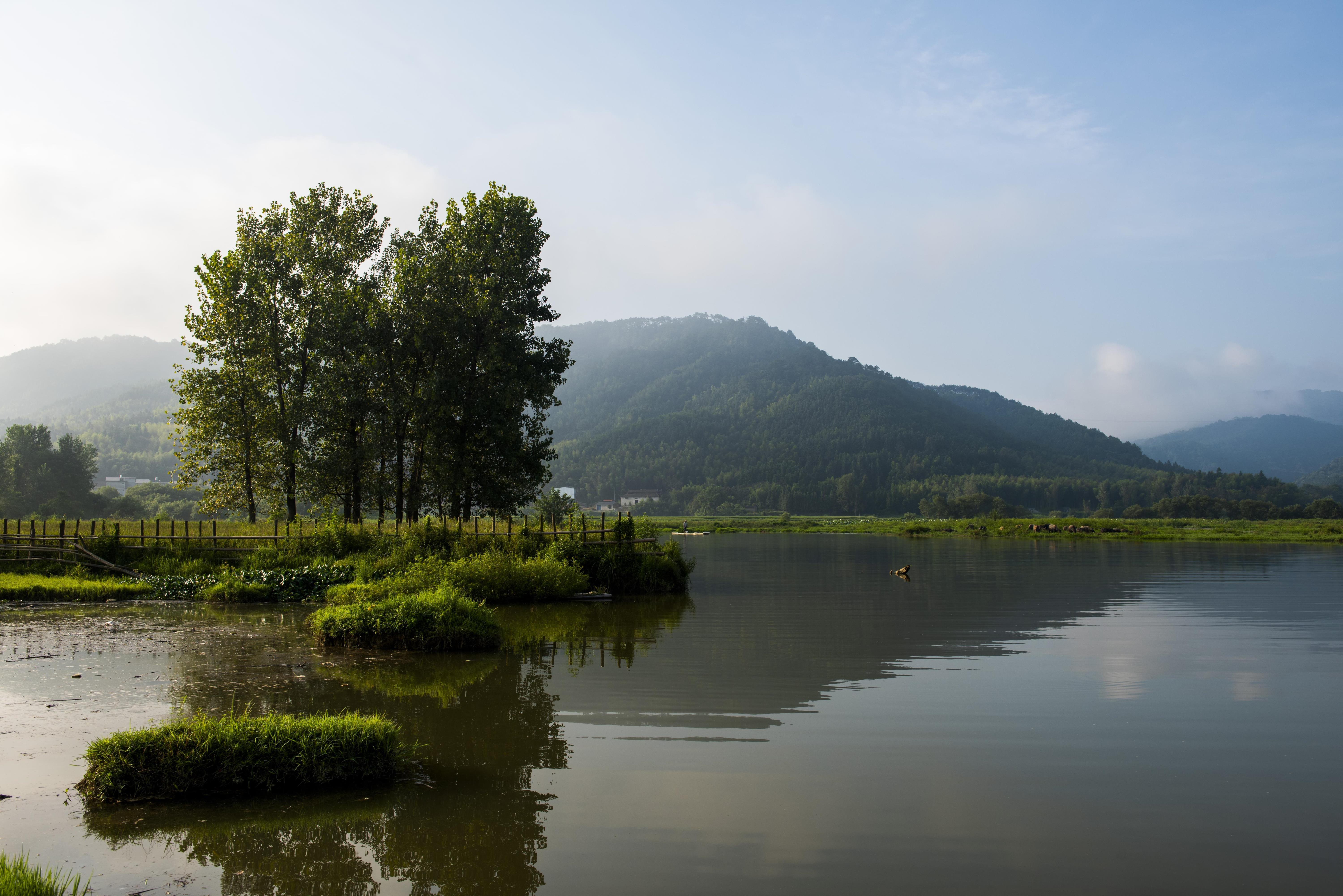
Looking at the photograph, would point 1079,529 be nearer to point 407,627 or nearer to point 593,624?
point 593,624

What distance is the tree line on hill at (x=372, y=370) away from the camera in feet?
109

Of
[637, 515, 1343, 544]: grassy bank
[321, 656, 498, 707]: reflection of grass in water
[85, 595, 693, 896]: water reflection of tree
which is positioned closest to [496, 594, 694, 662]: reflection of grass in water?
[85, 595, 693, 896]: water reflection of tree

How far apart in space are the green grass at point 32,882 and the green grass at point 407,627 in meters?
9.46

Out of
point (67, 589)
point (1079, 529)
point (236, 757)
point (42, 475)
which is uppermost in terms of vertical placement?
point (42, 475)

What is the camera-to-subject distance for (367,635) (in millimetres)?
15312

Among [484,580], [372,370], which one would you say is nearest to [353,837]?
[484,580]

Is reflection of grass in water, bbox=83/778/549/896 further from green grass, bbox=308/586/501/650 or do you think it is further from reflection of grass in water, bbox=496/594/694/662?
green grass, bbox=308/586/501/650

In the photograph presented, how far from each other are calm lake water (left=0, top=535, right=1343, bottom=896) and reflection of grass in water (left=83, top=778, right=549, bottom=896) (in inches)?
1.2

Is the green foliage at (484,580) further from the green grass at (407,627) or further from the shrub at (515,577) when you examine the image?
the green grass at (407,627)

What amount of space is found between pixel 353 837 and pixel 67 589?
19949 mm

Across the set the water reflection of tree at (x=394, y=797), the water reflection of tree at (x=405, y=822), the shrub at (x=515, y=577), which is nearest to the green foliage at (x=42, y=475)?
the shrub at (x=515, y=577)

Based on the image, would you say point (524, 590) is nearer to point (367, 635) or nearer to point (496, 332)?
point (367, 635)

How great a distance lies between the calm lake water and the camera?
251 inches

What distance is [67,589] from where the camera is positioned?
70.5 ft
